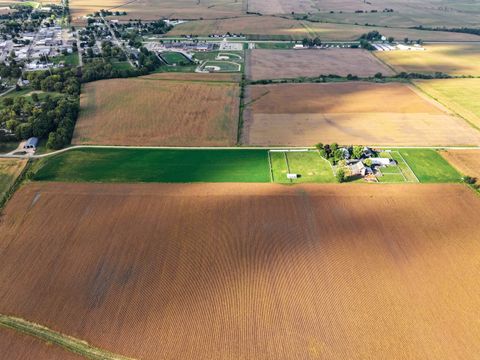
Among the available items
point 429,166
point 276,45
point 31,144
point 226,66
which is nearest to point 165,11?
point 276,45

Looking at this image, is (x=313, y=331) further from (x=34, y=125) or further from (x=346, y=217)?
(x=34, y=125)

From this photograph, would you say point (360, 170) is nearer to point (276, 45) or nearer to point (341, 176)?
point (341, 176)

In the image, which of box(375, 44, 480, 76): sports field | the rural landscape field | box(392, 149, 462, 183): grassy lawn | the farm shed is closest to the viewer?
the rural landscape field

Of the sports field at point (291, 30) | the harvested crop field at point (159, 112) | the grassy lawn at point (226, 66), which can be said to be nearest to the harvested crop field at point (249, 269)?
the harvested crop field at point (159, 112)

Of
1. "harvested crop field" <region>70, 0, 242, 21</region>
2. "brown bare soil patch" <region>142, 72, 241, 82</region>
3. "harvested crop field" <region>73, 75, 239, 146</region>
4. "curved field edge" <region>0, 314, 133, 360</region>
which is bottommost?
"curved field edge" <region>0, 314, 133, 360</region>

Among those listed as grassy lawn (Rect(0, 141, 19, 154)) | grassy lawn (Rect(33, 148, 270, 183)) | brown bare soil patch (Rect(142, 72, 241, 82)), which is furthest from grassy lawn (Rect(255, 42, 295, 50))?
grassy lawn (Rect(0, 141, 19, 154))

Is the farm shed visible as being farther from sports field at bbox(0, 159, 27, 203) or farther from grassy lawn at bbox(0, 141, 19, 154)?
grassy lawn at bbox(0, 141, 19, 154)
